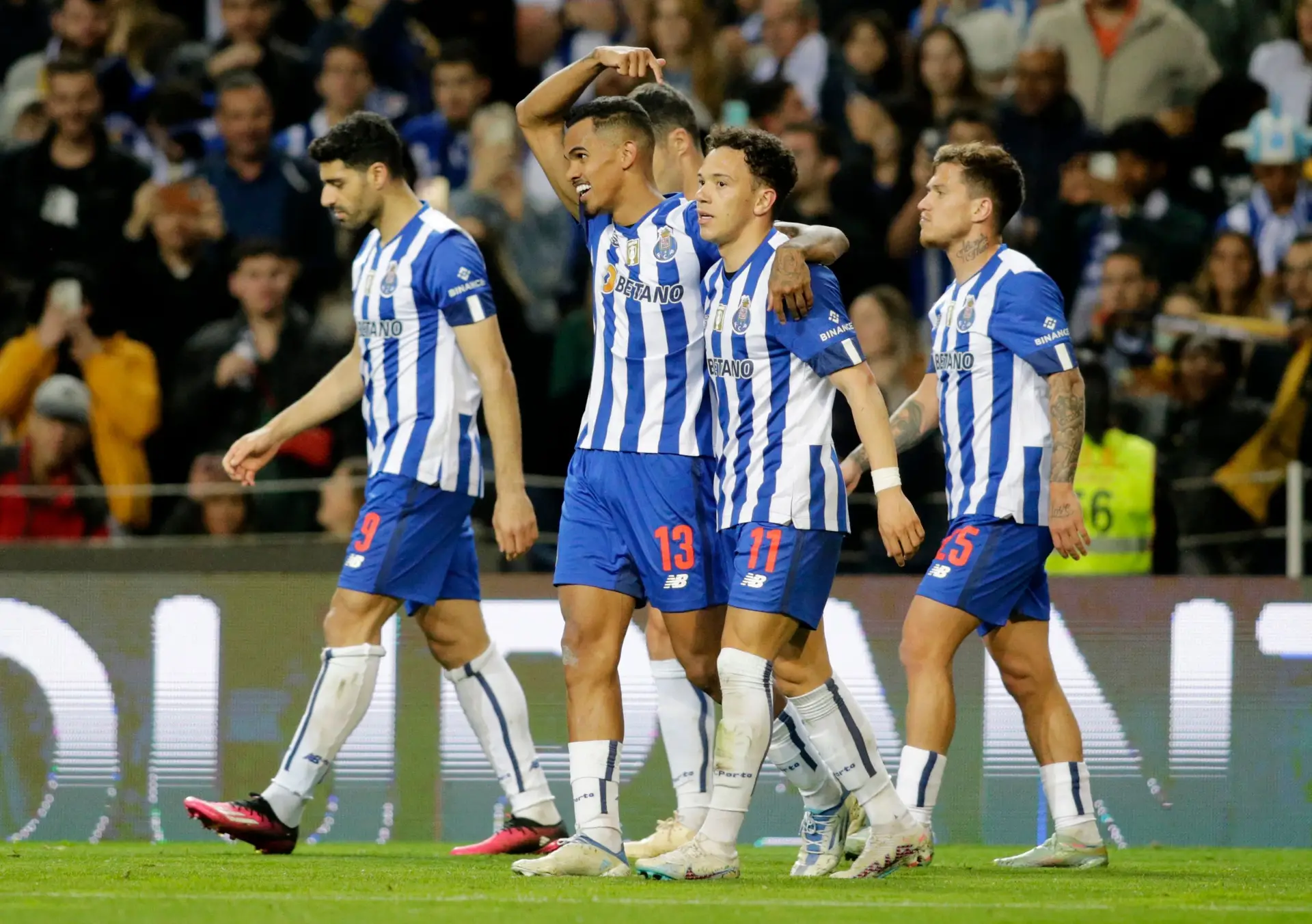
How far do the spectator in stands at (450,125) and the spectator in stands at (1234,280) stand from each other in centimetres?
447

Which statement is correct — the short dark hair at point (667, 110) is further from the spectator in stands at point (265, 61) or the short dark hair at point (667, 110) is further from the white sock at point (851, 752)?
the spectator in stands at point (265, 61)

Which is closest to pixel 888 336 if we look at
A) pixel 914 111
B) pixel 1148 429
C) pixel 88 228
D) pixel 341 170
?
pixel 1148 429

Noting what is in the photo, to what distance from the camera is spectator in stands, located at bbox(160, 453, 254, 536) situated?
368 inches

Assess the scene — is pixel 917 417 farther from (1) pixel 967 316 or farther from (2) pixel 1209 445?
(2) pixel 1209 445

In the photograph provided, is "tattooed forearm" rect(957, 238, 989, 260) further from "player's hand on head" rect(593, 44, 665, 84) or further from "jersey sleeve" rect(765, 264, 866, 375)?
"player's hand on head" rect(593, 44, 665, 84)

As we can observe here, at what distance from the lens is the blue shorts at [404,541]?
606 cm

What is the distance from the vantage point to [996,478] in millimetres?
5727

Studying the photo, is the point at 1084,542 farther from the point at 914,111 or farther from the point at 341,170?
the point at 914,111

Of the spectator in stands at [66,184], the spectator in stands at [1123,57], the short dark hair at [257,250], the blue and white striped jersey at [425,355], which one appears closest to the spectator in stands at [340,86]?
the spectator in stands at [66,184]

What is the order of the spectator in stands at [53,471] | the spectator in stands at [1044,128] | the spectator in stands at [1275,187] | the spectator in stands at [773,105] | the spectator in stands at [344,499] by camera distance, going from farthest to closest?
the spectator in stands at [773,105], the spectator in stands at [1044,128], the spectator in stands at [1275,187], the spectator in stands at [53,471], the spectator in stands at [344,499]

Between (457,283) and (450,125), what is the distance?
18.3 feet

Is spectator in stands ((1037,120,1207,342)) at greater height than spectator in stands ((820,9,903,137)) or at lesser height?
lesser

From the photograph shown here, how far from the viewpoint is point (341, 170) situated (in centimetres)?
628

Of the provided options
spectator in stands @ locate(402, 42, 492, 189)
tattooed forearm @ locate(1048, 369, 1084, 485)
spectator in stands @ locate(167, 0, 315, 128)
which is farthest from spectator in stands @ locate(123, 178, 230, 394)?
tattooed forearm @ locate(1048, 369, 1084, 485)
